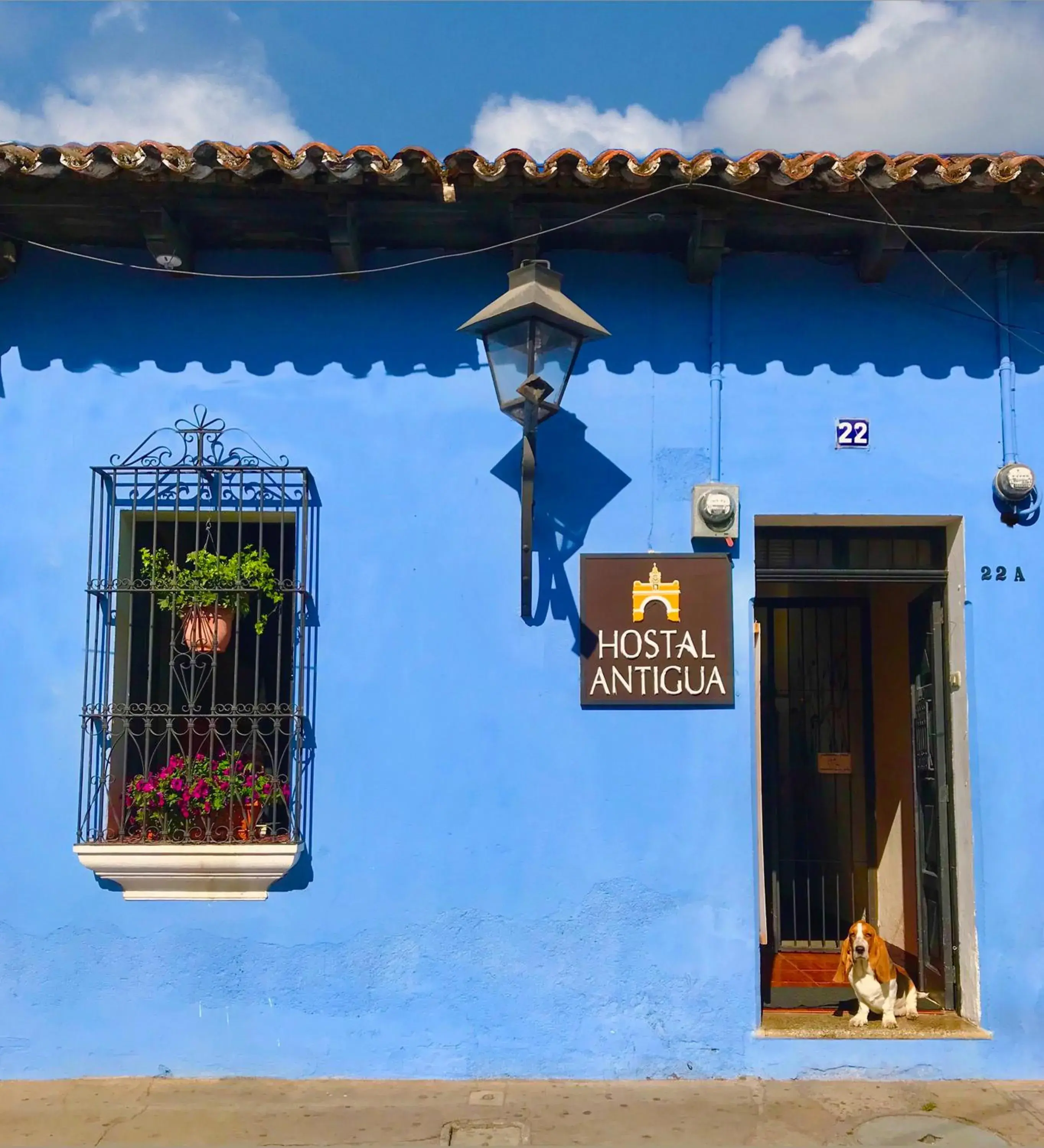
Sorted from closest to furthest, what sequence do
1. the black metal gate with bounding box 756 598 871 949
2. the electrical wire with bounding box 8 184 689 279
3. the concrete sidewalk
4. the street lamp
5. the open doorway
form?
1. the concrete sidewalk
2. the street lamp
3. the electrical wire with bounding box 8 184 689 279
4. the open doorway
5. the black metal gate with bounding box 756 598 871 949

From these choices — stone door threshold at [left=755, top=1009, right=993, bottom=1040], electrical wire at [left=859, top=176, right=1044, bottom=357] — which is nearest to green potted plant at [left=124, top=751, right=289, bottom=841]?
stone door threshold at [left=755, top=1009, right=993, bottom=1040]

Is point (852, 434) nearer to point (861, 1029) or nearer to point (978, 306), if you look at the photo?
point (978, 306)

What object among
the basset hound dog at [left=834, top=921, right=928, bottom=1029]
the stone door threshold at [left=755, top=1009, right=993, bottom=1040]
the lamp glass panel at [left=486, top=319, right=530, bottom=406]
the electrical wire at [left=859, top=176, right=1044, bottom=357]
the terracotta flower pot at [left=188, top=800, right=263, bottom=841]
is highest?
the electrical wire at [left=859, top=176, right=1044, bottom=357]

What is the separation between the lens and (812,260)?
5.73 m

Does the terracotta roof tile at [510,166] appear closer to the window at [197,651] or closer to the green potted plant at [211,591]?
the window at [197,651]

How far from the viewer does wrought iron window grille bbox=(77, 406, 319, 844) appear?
5.31 meters

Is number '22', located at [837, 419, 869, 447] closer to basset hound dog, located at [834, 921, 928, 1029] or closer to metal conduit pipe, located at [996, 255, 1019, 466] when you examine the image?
metal conduit pipe, located at [996, 255, 1019, 466]

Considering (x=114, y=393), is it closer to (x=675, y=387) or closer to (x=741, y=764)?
(x=675, y=387)

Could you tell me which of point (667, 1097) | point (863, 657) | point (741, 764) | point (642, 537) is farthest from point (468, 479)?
point (863, 657)

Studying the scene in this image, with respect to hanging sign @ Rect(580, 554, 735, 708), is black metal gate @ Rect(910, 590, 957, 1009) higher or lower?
lower

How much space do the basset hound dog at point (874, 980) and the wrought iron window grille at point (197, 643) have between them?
9.52 ft

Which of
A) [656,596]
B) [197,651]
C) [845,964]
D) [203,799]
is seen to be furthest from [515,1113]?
[197,651]

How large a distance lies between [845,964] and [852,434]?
2.76m

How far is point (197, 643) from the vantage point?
211 inches
